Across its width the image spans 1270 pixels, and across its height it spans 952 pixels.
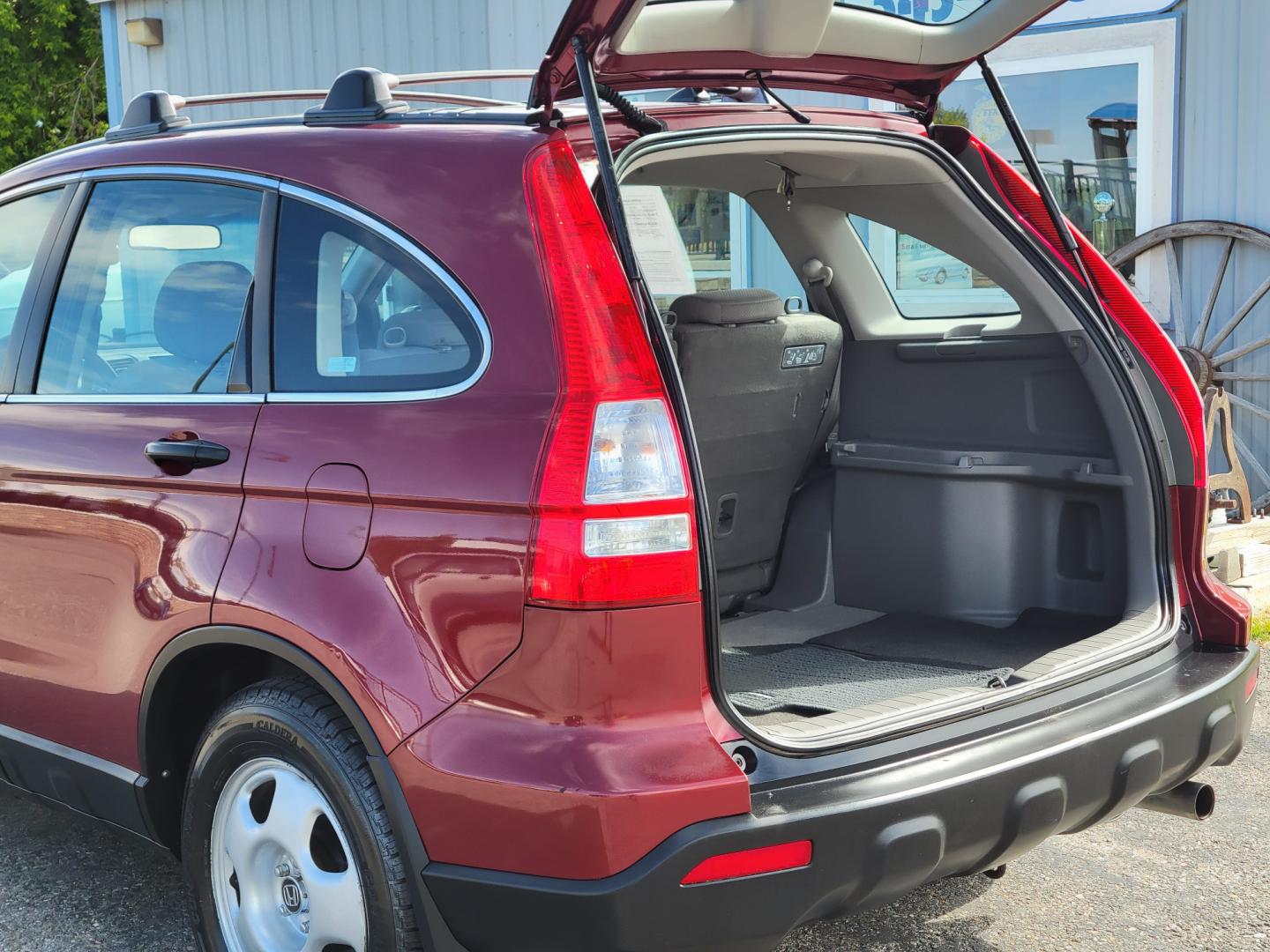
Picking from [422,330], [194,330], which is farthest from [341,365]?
[194,330]

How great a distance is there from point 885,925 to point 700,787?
1323 mm

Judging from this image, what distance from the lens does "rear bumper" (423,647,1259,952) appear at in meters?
2.17

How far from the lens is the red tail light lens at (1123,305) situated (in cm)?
328

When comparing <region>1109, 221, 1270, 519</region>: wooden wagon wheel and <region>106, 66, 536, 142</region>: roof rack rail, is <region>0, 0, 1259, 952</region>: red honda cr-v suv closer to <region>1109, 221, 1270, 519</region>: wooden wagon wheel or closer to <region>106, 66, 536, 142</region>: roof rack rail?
<region>106, 66, 536, 142</region>: roof rack rail

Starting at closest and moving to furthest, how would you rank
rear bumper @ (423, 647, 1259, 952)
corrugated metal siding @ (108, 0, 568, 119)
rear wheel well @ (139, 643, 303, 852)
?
rear bumper @ (423, 647, 1259, 952) < rear wheel well @ (139, 643, 303, 852) < corrugated metal siding @ (108, 0, 568, 119)

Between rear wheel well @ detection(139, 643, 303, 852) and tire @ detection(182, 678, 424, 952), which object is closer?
tire @ detection(182, 678, 424, 952)

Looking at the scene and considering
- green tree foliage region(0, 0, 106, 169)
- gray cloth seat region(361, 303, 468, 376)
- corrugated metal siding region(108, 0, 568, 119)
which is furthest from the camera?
green tree foliage region(0, 0, 106, 169)

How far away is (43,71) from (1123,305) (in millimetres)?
28464

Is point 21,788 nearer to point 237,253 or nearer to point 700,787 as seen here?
point 237,253

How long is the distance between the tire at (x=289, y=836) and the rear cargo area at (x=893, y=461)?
860mm

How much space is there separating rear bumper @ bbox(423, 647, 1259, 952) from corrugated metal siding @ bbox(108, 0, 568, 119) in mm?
7818

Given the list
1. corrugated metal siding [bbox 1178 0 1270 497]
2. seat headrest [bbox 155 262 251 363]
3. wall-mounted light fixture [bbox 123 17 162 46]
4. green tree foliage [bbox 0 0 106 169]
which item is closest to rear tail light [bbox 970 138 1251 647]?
seat headrest [bbox 155 262 251 363]

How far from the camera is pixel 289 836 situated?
101 inches

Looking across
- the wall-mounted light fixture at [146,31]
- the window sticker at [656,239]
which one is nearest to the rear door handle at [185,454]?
the window sticker at [656,239]
